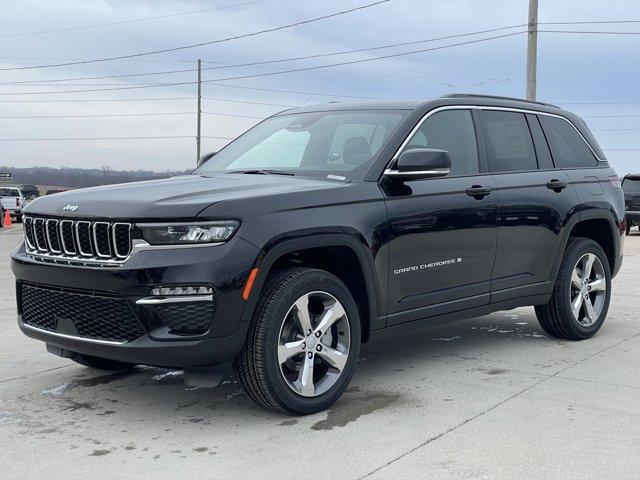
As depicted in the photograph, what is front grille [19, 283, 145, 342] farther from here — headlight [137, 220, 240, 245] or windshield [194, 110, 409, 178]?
windshield [194, 110, 409, 178]

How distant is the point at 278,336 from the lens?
4.35 meters

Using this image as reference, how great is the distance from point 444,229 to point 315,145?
105 centimetres

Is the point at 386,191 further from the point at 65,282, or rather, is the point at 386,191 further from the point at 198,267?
the point at 65,282

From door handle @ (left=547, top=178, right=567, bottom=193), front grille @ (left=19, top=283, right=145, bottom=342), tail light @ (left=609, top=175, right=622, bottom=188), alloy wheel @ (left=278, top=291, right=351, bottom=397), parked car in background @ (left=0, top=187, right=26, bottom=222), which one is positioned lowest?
parked car in background @ (left=0, top=187, right=26, bottom=222)

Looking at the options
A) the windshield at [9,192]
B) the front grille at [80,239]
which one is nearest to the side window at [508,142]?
the front grille at [80,239]

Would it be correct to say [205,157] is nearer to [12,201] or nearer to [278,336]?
[278,336]

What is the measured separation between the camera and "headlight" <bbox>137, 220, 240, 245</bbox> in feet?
13.5

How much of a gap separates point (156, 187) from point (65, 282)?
76cm

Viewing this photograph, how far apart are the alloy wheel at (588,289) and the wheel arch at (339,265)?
97.2 inches

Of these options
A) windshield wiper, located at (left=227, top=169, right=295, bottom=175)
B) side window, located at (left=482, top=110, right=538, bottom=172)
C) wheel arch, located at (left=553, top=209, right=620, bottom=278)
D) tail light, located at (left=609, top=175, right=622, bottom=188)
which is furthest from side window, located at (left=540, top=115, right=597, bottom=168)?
windshield wiper, located at (left=227, top=169, right=295, bottom=175)

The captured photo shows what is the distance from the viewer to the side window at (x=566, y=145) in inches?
266

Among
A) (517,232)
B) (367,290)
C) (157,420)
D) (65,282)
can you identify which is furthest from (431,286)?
(65,282)

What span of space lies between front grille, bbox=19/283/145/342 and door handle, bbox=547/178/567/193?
365 cm

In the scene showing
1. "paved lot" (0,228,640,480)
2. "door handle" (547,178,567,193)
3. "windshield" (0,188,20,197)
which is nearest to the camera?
"paved lot" (0,228,640,480)
